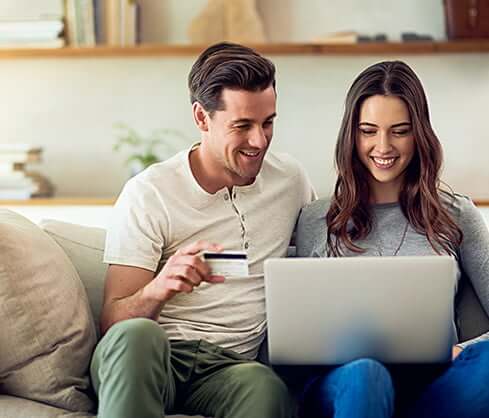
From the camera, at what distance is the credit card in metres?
1.88

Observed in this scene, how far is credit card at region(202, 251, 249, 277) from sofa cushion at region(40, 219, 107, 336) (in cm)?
57

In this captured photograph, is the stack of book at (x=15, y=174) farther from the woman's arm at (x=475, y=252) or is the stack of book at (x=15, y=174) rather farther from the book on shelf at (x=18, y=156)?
the woman's arm at (x=475, y=252)

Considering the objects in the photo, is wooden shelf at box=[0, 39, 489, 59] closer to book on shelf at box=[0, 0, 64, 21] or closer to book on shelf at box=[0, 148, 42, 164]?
book on shelf at box=[0, 0, 64, 21]

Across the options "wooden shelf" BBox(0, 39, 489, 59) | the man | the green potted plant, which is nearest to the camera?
the man

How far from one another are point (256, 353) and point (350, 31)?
202 centimetres

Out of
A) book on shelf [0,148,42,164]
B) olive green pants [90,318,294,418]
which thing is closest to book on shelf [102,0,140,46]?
book on shelf [0,148,42,164]

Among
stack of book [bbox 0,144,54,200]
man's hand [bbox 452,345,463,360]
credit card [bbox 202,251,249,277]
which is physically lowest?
stack of book [bbox 0,144,54,200]

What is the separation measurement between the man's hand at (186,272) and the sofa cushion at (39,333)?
0.70 ft

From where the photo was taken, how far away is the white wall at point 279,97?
4.09 m

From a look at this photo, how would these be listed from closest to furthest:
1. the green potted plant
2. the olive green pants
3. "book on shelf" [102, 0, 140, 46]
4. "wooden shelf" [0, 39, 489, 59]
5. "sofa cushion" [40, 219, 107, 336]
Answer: the olive green pants < "sofa cushion" [40, 219, 107, 336] < "wooden shelf" [0, 39, 489, 59] < "book on shelf" [102, 0, 140, 46] < the green potted plant

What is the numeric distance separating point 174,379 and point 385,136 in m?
0.77

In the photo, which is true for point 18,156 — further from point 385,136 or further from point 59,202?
point 385,136

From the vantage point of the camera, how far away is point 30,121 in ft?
13.9

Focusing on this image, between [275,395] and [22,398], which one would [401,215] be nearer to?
[275,395]
